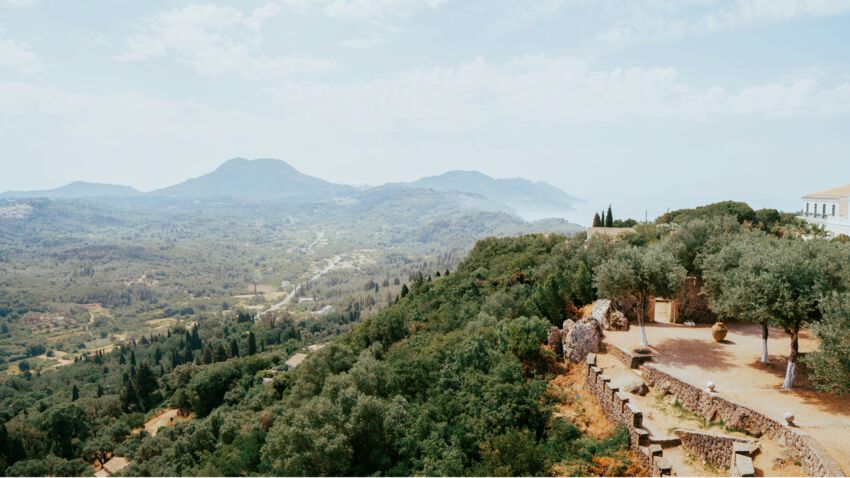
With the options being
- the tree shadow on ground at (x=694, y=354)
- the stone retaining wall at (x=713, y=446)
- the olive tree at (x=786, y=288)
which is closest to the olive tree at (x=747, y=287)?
the olive tree at (x=786, y=288)

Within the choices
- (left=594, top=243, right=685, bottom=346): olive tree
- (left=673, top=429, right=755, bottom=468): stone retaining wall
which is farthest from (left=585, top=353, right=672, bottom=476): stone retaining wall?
(left=594, top=243, right=685, bottom=346): olive tree

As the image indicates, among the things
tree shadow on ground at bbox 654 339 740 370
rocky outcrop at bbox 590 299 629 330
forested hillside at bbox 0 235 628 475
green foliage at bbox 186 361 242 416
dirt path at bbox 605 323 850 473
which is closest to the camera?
dirt path at bbox 605 323 850 473

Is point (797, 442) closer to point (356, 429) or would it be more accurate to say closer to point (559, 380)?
point (559, 380)

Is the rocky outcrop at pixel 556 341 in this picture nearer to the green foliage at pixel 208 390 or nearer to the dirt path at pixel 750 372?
the dirt path at pixel 750 372

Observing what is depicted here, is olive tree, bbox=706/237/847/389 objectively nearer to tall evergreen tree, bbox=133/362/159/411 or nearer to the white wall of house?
the white wall of house

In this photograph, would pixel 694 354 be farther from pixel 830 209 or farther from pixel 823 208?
pixel 823 208

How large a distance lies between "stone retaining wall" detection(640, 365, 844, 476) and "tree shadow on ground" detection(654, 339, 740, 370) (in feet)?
6.04

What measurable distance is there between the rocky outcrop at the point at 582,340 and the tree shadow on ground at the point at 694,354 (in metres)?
2.75

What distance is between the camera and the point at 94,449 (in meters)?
63.1

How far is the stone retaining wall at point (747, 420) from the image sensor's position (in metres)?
12.2

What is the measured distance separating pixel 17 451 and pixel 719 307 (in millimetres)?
83473

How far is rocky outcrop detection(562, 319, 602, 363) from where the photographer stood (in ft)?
74.1

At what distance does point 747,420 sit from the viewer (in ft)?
48.9

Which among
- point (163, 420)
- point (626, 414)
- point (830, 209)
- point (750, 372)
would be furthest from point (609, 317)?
point (163, 420)
